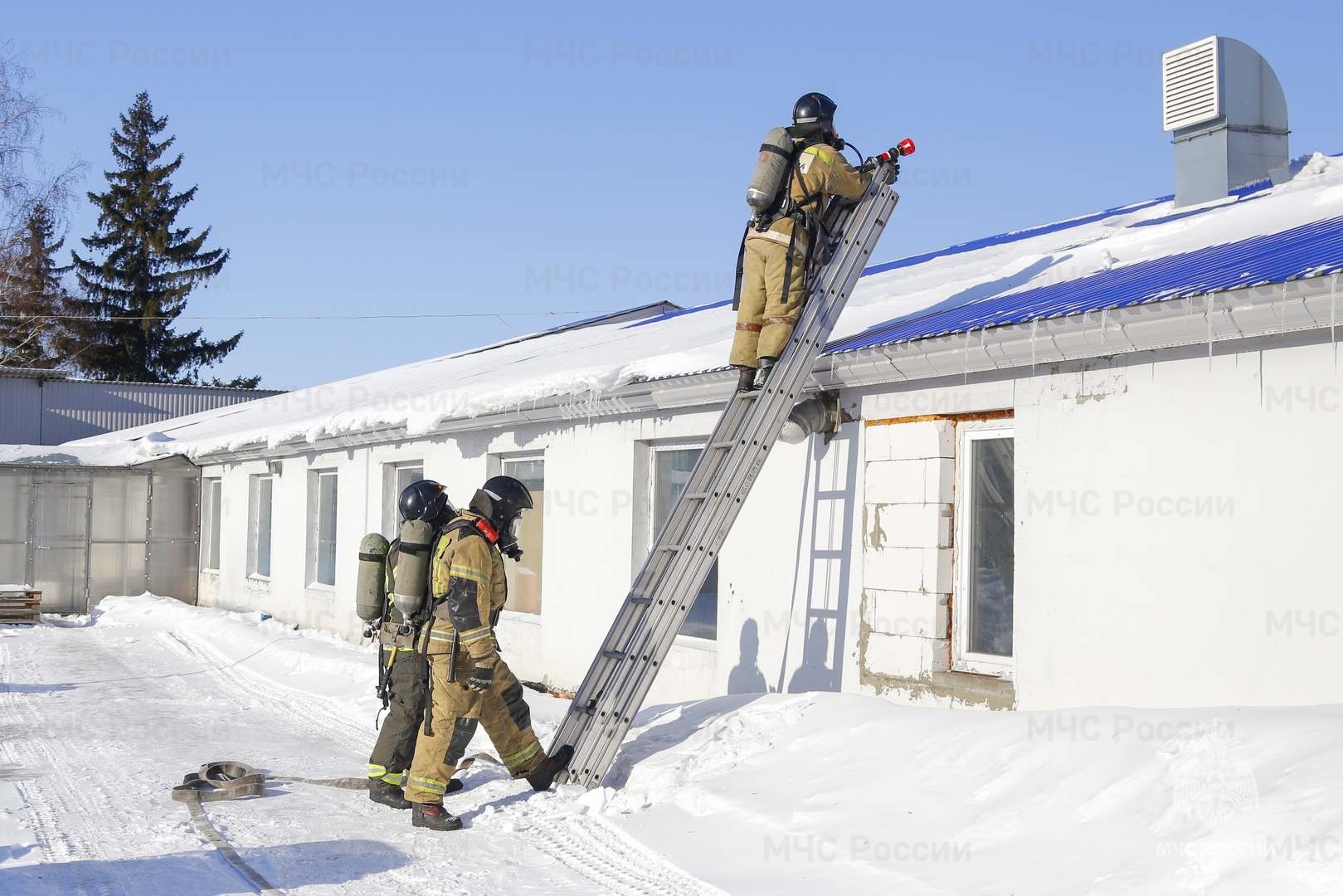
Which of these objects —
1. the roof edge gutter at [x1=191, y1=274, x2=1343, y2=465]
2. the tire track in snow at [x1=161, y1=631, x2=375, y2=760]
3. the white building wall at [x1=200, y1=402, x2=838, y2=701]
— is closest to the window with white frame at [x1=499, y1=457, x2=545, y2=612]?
the white building wall at [x1=200, y1=402, x2=838, y2=701]

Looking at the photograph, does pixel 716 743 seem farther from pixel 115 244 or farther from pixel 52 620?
pixel 115 244

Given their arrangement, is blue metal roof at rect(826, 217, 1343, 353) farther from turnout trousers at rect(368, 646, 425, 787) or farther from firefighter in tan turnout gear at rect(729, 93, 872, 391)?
turnout trousers at rect(368, 646, 425, 787)

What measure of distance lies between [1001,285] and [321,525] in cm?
1139

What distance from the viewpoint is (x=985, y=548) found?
7.51 meters

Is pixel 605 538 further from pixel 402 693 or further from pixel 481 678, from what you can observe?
pixel 481 678

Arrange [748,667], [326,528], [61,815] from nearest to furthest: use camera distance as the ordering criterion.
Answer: [61,815]
[748,667]
[326,528]

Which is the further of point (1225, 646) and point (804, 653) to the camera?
point (804, 653)

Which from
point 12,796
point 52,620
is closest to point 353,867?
point 12,796

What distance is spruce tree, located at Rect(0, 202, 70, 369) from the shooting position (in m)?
44.6

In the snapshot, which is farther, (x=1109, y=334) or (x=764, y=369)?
(x=764, y=369)

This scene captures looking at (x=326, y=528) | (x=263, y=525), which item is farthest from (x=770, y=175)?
(x=263, y=525)

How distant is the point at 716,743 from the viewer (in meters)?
7.19

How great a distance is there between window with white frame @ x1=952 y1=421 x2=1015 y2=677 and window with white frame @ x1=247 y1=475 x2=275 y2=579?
1465 centimetres

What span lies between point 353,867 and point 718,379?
164 inches
